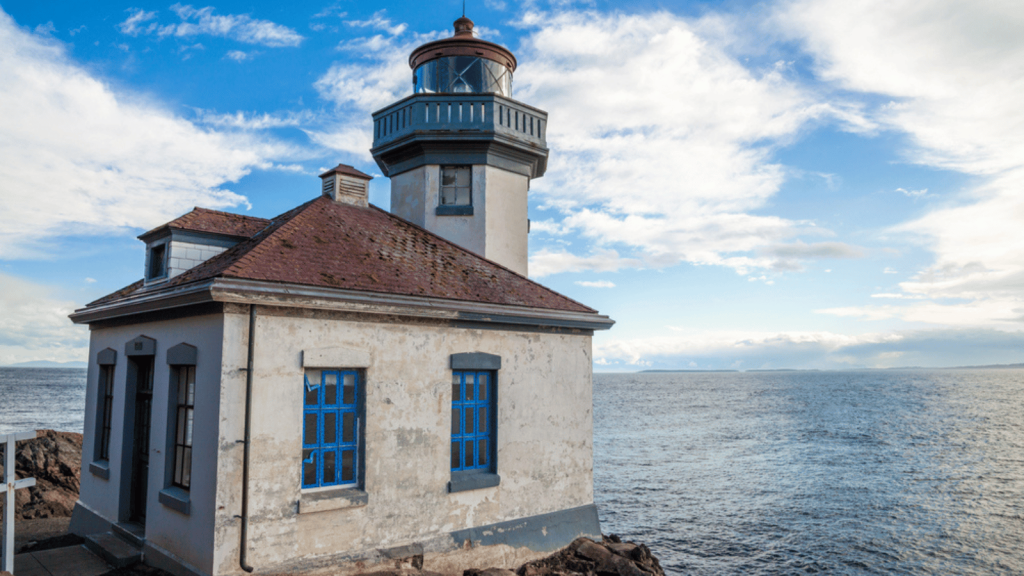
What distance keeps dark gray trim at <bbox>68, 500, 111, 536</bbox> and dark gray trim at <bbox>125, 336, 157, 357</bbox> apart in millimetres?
2872

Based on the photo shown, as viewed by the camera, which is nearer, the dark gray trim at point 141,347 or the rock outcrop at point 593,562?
the dark gray trim at point 141,347

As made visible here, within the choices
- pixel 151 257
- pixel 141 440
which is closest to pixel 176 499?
pixel 141 440

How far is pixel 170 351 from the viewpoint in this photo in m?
8.56

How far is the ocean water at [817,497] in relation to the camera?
16297mm

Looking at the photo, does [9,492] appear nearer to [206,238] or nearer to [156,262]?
[156,262]

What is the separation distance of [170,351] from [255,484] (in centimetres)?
239

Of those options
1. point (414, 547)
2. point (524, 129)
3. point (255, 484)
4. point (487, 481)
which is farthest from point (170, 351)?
point (524, 129)

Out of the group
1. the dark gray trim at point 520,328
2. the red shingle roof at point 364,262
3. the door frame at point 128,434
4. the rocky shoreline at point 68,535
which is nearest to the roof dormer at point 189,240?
the red shingle roof at point 364,262

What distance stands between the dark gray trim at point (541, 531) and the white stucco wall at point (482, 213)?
19.1 ft

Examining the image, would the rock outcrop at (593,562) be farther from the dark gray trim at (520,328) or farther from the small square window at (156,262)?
the small square window at (156,262)

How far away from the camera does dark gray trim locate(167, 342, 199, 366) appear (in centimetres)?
809

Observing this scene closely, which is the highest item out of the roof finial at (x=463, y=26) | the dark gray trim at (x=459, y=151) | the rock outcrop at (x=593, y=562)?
the roof finial at (x=463, y=26)

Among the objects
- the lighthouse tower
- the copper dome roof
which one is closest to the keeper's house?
the lighthouse tower

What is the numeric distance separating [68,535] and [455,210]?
9.71 m
